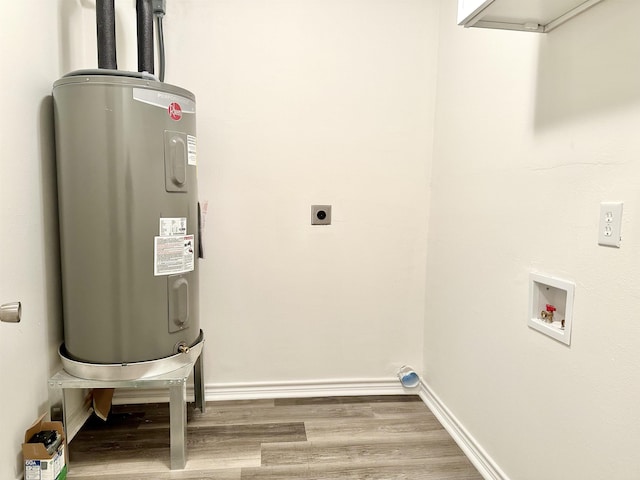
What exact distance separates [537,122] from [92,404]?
7.40 feet

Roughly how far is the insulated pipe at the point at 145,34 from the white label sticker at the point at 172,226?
2.34 ft

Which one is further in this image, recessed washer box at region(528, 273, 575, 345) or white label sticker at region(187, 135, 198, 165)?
white label sticker at region(187, 135, 198, 165)

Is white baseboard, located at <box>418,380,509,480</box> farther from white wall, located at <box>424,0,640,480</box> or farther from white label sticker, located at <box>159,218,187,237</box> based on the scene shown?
white label sticker, located at <box>159,218,187,237</box>

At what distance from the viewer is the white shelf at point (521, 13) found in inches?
41.9

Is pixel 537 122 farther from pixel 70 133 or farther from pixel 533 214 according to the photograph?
pixel 70 133

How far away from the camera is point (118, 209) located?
1.42m

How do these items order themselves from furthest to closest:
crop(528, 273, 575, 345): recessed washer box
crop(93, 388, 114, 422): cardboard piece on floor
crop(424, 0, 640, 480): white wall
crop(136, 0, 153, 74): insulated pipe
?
crop(93, 388, 114, 422): cardboard piece on floor
crop(136, 0, 153, 74): insulated pipe
crop(528, 273, 575, 345): recessed washer box
crop(424, 0, 640, 480): white wall

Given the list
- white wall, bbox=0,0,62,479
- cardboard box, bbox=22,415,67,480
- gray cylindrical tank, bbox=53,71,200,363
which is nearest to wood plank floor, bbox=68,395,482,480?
cardboard box, bbox=22,415,67,480

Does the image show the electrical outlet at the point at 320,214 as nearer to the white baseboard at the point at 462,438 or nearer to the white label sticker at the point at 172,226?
the white label sticker at the point at 172,226

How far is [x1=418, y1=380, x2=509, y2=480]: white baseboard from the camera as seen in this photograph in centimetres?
150

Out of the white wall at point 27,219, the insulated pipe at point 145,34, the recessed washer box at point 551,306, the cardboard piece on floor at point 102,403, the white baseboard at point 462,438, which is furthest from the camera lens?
the cardboard piece on floor at point 102,403

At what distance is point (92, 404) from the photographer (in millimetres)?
1904

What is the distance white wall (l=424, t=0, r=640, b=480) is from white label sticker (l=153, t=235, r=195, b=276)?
1.19 m

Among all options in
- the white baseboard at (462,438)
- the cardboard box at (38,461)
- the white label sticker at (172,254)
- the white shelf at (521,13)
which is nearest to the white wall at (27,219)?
the cardboard box at (38,461)
